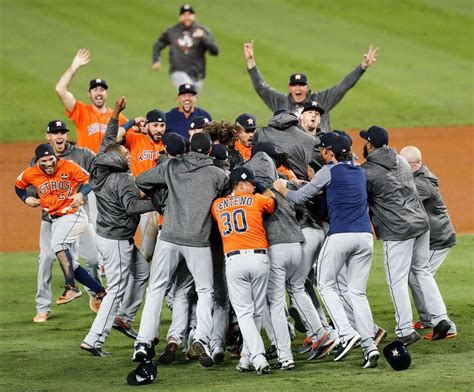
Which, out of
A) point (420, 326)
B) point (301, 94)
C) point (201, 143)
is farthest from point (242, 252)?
point (301, 94)

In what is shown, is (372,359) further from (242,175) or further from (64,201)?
(64,201)

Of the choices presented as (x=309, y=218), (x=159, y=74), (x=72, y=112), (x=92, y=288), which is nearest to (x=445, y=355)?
(x=309, y=218)

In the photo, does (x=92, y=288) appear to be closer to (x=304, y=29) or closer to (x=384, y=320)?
(x=384, y=320)

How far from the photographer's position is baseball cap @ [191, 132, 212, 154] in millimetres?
8805

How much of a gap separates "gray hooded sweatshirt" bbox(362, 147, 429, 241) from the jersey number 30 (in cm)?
118

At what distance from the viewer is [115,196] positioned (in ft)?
30.9

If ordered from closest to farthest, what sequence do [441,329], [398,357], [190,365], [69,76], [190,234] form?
[398,357], [190,234], [190,365], [441,329], [69,76]

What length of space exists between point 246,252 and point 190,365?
1.09 m

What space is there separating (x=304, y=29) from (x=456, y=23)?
329 centimetres

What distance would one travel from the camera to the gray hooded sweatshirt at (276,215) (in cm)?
873

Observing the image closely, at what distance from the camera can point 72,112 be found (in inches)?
485

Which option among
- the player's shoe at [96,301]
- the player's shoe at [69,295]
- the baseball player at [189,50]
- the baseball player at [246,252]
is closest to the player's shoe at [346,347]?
the baseball player at [246,252]

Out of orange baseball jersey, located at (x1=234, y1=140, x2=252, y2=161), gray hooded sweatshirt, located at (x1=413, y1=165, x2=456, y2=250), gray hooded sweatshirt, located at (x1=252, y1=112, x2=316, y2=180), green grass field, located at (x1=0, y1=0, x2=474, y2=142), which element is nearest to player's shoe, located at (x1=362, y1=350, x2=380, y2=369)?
gray hooded sweatshirt, located at (x1=413, y1=165, x2=456, y2=250)

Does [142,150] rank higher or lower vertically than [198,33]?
lower
